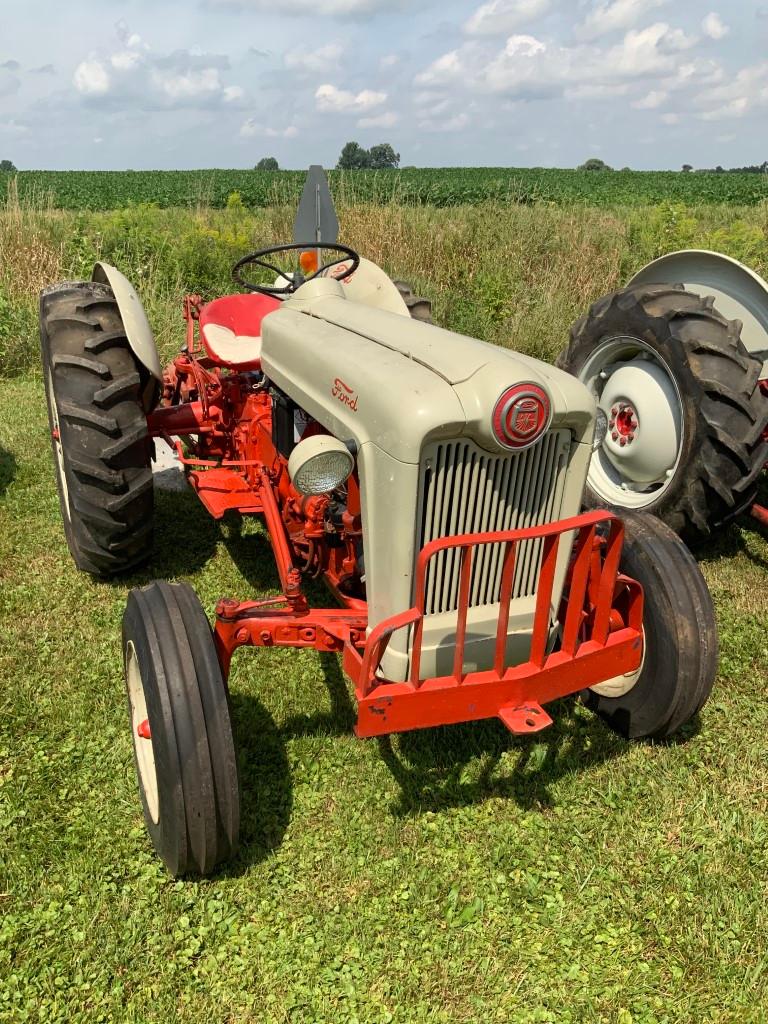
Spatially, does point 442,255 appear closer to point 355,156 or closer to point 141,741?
point 141,741

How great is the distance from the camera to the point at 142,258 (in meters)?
9.14

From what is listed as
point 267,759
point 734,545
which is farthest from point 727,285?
point 267,759

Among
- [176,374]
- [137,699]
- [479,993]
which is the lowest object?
[479,993]

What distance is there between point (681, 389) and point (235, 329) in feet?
7.99

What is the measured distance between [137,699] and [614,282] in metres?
7.71

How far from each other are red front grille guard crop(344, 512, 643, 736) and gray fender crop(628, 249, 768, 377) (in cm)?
263

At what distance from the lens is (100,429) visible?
11.0 feet

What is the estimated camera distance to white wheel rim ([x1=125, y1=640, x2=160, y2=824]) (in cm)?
243

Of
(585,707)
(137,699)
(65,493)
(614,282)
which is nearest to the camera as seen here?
(137,699)

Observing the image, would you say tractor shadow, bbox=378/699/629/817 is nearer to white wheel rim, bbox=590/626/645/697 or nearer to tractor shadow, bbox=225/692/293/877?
white wheel rim, bbox=590/626/645/697

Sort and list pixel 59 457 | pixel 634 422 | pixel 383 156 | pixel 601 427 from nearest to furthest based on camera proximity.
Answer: pixel 59 457
pixel 634 422
pixel 601 427
pixel 383 156

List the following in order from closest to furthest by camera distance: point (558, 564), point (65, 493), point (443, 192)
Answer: point (558, 564), point (65, 493), point (443, 192)

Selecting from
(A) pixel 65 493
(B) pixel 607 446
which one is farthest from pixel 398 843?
(B) pixel 607 446

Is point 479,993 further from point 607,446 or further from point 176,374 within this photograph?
point 176,374
